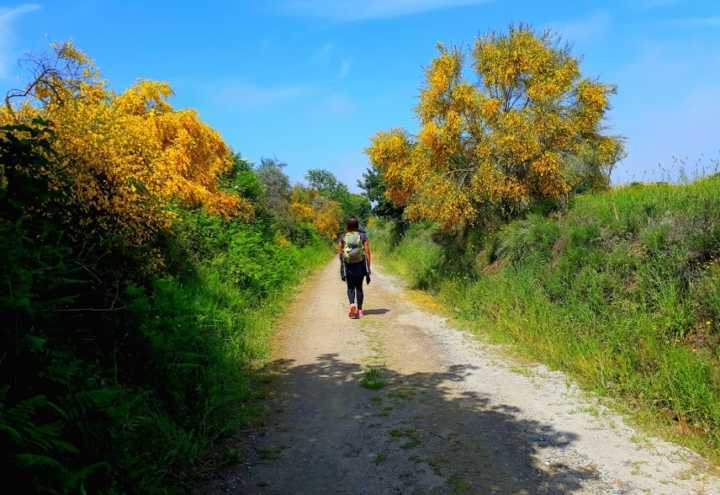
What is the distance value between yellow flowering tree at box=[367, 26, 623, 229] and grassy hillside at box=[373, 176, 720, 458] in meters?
1.73

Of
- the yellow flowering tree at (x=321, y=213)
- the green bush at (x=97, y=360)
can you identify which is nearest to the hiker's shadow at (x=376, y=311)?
the green bush at (x=97, y=360)

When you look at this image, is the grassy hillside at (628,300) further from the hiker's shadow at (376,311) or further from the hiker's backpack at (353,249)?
the hiker's backpack at (353,249)

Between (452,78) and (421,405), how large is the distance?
388 inches

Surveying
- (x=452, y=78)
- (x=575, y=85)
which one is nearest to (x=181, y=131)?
(x=452, y=78)

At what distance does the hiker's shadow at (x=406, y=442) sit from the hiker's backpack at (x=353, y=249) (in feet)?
13.3

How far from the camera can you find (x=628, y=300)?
6.37m

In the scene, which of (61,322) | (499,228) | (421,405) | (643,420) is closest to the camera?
(61,322)

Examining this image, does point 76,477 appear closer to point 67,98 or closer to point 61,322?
point 61,322

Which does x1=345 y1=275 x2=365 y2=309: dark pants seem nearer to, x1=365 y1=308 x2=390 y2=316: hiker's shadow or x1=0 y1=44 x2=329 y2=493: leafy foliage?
x1=365 y1=308 x2=390 y2=316: hiker's shadow

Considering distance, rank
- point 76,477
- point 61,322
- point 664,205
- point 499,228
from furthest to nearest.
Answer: point 499,228 < point 664,205 < point 61,322 < point 76,477

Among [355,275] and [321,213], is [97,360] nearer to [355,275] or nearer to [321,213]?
[355,275]

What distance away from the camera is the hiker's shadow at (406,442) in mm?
3613

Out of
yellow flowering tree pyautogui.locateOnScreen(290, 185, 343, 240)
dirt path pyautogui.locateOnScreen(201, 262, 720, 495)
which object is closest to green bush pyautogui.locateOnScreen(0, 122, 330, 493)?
dirt path pyautogui.locateOnScreen(201, 262, 720, 495)

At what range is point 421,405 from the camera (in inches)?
200
